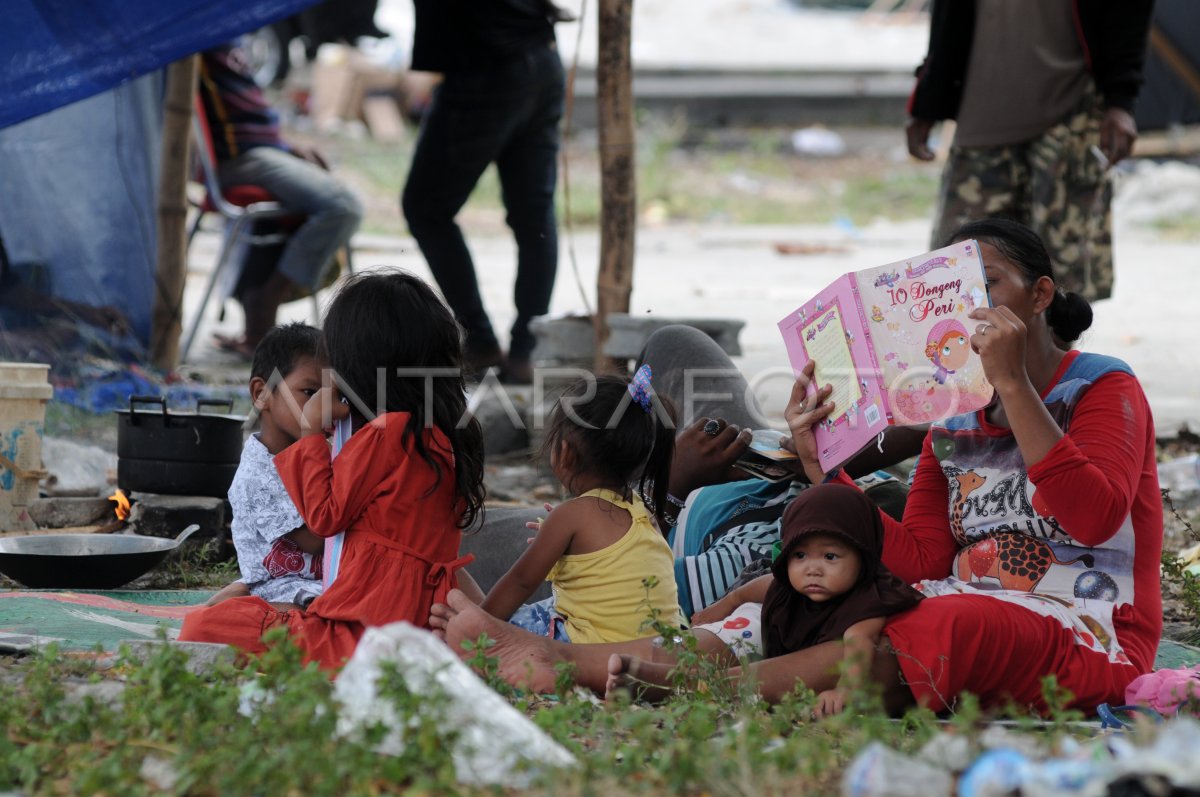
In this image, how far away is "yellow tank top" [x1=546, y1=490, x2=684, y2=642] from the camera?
292cm

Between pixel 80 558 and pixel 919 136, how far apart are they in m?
3.14

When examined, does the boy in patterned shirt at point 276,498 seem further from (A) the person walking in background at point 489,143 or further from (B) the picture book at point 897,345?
(A) the person walking in background at point 489,143

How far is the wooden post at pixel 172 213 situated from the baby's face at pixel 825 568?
13.0 feet

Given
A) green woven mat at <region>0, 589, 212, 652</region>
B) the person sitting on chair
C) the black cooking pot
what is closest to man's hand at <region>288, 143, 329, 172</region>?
the person sitting on chair

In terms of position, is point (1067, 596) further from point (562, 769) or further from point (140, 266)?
point (140, 266)

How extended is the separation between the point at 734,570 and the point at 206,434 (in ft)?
5.16

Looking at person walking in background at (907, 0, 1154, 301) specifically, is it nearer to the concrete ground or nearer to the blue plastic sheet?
the concrete ground

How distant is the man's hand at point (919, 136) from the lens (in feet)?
15.9

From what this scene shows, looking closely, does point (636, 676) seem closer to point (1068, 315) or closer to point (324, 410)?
point (324, 410)

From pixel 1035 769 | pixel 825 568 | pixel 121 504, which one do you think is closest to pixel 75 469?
pixel 121 504

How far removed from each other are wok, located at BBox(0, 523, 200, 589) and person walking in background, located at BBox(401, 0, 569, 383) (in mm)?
1932

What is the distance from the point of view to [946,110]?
477cm

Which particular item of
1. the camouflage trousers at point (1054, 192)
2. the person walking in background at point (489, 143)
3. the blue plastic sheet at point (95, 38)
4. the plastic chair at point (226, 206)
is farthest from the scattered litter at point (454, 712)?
the plastic chair at point (226, 206)

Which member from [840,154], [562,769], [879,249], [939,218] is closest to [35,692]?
[562,769]
